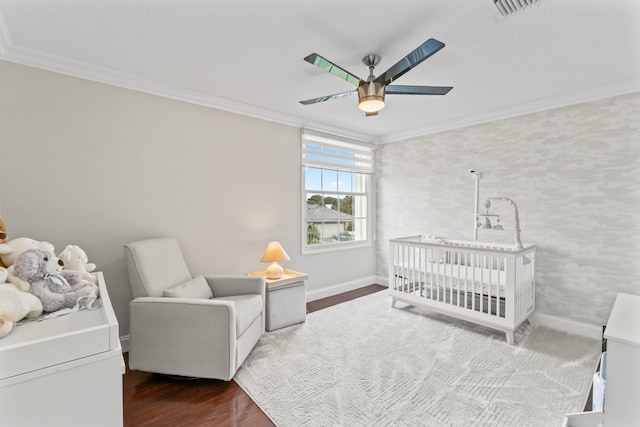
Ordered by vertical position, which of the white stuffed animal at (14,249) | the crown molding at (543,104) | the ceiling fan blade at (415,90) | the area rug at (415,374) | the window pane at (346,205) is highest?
the crown molding at (543,104)

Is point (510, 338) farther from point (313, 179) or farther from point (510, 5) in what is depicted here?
point (313, 179)

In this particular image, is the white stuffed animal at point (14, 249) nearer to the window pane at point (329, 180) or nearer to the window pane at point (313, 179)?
the window pane at point (313, 179)

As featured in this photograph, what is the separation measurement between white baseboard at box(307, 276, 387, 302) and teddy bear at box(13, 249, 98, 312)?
2.71 metres

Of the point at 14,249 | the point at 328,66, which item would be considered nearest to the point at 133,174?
the point at 14,249

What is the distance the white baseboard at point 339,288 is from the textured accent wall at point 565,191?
1.40 m

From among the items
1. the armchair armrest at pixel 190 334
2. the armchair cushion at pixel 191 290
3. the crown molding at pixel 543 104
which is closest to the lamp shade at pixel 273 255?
the armchair cushion at pixel 191 290

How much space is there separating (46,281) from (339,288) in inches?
129

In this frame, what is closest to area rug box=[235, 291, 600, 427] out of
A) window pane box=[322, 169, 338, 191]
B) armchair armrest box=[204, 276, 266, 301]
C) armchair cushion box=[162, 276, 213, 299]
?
armchair armrest box=[204, 276, 266, 301]

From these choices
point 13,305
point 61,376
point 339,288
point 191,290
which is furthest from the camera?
point 339,288

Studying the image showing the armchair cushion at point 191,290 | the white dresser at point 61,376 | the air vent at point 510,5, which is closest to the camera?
the white dresser at point 61,376

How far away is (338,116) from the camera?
11.5 feet

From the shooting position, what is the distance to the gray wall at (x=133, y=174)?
2076 millimetres

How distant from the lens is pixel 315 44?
1940 millimetres

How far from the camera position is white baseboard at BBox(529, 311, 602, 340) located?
2695 millimetres
